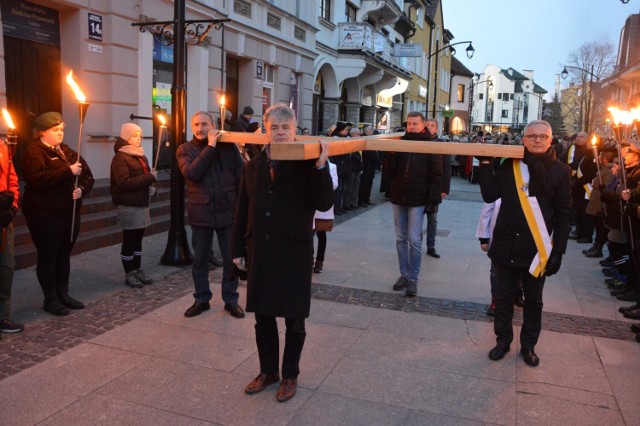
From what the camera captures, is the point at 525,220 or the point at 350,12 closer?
the point at 525,220

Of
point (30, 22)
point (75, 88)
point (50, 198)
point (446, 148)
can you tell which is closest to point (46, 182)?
point (50, 198)

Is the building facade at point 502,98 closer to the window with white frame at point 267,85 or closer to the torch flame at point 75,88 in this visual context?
the window with white frame at point 267,85

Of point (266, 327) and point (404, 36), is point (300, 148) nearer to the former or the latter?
point (266, 327)

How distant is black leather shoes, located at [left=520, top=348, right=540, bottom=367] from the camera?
Answer: 4.54 metres

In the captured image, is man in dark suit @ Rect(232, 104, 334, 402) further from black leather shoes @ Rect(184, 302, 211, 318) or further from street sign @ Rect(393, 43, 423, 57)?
street sign @ Rect(393, 43, 423, 57)

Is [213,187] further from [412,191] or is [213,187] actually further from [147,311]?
[412,191]

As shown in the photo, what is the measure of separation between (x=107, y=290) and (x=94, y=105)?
16.1ft

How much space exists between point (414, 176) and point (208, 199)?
2.35 m

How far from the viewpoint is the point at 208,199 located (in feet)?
17.7

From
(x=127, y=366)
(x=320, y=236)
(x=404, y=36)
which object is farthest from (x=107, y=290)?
(x=404, y=36)

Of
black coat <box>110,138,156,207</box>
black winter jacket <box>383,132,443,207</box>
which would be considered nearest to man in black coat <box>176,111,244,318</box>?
black coat <box>110,138,156,207</box>

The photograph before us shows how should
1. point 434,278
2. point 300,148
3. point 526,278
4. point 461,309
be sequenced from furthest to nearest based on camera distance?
point 434,278, point 461,309, point 526,278, point 300,148

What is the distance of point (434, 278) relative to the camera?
7359 millimetres

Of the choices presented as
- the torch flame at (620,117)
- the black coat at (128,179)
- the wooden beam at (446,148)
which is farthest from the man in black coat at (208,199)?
the torch flame at (620,117)
